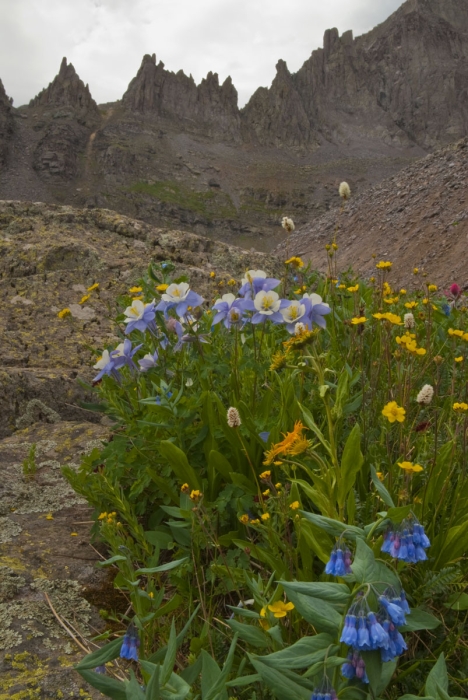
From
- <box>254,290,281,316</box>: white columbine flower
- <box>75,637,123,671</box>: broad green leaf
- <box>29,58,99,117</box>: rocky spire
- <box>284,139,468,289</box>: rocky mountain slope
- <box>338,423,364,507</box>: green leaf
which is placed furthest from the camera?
<box>29,58,99,117</box>: rocky spire

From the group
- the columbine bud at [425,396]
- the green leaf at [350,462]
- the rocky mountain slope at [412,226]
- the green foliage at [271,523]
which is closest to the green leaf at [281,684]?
the green foliage at [271,523]

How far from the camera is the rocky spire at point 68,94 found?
141 meters

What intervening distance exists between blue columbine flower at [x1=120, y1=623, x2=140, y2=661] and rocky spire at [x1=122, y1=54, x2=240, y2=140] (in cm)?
15704

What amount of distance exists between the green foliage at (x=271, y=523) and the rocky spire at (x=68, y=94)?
15510 cm

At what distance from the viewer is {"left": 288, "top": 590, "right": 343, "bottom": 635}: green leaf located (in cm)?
121

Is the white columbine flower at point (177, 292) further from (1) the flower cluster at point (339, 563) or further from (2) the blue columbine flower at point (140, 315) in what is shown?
(1) the flower cluster at point (339, 563)

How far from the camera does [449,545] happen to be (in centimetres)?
195

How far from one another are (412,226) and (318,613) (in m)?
23.7

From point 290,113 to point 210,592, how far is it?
16010 cm

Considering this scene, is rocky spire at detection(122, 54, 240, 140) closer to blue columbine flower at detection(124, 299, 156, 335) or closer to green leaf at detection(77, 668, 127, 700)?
blue columbine flower at detection(124, 299, 156, 335)

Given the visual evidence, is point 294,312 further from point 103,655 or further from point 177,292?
point 103,655

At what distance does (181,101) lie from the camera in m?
150

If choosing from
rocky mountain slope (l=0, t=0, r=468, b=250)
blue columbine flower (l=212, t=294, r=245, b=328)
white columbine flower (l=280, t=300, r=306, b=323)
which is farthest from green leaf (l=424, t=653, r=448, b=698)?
rocky mountain slope (l=0, t=0, r=468, b=250)

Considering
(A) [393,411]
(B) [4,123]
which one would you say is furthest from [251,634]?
(B) [4,123]
